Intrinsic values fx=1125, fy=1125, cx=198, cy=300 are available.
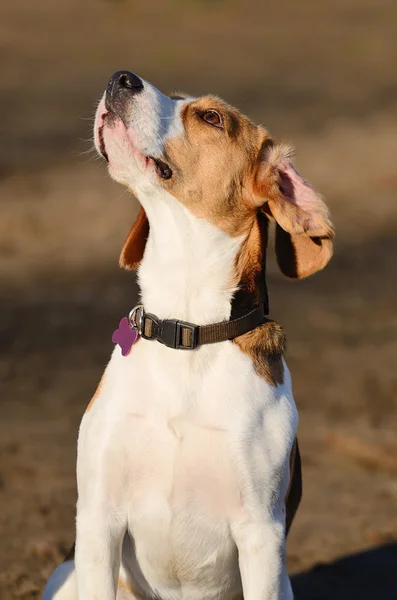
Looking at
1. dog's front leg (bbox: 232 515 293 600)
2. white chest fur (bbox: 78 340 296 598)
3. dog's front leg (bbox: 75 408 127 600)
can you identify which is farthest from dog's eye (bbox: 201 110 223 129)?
dog's front leg (bbox: 232 515 293 600)

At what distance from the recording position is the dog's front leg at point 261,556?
422 centimetres

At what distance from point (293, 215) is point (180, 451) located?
3.38ft

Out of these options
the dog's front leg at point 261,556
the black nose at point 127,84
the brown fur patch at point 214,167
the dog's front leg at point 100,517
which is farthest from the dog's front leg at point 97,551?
the black nose at point 127,84

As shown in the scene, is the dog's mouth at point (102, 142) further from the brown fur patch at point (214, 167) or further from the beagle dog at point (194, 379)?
the brown fur patch at point (214, 167)

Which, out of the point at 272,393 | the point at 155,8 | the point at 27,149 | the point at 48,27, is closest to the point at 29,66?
the point at 48,27

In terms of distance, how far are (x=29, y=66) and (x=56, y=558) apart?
15447mm

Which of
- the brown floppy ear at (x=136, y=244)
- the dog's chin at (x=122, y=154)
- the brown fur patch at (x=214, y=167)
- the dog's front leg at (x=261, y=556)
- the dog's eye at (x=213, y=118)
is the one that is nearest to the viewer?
the dog's front leg at (x=261, y=556)

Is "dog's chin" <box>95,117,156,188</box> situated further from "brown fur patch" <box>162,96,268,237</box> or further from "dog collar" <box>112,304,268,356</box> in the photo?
"dog collar" <box>112,304,268,356</box>

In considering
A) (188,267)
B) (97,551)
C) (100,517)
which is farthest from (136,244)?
(97,551)

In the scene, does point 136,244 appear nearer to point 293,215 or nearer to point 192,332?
point 192,332

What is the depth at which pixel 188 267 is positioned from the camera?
176 inches

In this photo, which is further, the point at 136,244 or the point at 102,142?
the point at 136,244

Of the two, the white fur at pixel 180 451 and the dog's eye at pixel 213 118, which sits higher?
the dog's eye at pixel 213 118

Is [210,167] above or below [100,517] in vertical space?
above
